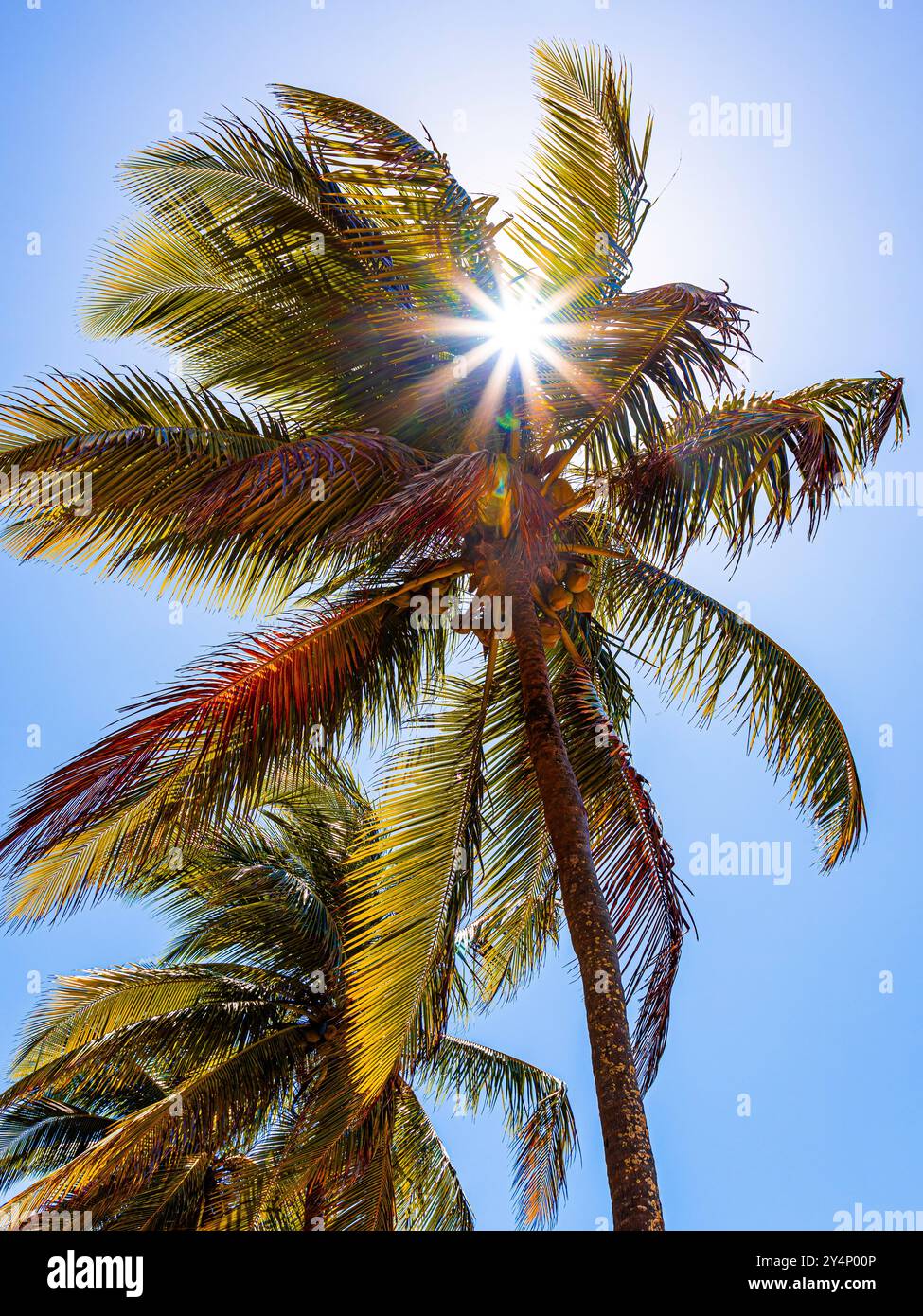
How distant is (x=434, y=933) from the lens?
7395 millimetres

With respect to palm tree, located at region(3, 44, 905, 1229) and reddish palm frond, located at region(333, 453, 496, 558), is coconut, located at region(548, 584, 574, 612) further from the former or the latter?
reddish palm frond, located at region(333, 453, 496, 558)

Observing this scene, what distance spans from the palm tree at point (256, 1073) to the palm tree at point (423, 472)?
2.32 metres

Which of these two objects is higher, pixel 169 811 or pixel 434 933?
pixel 169 811

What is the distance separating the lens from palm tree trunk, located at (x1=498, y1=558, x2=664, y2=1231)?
18.0ft

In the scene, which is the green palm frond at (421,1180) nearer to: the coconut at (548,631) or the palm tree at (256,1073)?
the palm tree at (256,1073)

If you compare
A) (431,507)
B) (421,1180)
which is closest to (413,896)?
(431,507)

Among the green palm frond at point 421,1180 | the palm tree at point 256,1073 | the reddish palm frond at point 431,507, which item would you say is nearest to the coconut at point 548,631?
the reddish palm frond at point 431,507

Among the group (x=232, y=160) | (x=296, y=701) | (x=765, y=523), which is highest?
(x=232, y=160)

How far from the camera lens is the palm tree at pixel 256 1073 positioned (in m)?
9.58

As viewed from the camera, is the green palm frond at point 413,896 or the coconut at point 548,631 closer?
the green palm frond at point 413,896

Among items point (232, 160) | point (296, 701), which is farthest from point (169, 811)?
point (232, 160)

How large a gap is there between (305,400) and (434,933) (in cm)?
404
